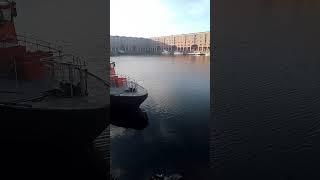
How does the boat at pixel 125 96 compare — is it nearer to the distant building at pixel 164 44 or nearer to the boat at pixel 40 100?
the boat at pixel 40 100

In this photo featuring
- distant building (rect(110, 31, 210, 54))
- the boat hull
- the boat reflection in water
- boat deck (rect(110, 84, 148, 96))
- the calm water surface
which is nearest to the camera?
the boat hull

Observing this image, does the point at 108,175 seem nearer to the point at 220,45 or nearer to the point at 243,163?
the point at 243,163

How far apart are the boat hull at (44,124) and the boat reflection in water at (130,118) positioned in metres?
4.68

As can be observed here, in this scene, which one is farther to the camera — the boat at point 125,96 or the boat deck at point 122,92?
the boat deck at point 122,92

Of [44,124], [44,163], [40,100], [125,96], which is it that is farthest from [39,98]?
[125,96]

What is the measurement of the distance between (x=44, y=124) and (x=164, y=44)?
89.4m

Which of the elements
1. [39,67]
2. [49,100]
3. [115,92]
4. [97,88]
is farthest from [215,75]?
[49,100]

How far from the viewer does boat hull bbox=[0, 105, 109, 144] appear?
6.58 meters

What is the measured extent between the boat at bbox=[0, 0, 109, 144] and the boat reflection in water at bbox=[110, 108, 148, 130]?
2454 mm

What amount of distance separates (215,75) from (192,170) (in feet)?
41.2

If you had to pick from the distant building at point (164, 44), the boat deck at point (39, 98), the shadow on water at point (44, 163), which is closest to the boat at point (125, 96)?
the boat deck at point (39, 98)

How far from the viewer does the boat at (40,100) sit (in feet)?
21.9

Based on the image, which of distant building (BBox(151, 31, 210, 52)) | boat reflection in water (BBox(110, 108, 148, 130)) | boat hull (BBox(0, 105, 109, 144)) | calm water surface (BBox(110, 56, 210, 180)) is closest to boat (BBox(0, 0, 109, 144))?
boat hull (BBox(0, 105, 109, 144))

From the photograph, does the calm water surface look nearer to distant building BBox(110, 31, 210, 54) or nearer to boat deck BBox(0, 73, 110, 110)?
boat deck BBox(0, 73, 110, 110)
